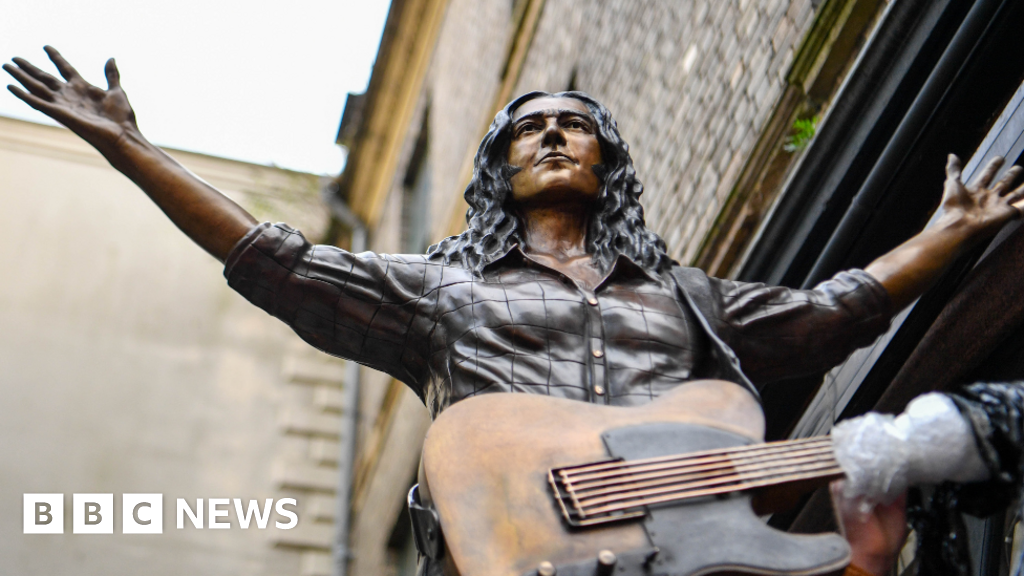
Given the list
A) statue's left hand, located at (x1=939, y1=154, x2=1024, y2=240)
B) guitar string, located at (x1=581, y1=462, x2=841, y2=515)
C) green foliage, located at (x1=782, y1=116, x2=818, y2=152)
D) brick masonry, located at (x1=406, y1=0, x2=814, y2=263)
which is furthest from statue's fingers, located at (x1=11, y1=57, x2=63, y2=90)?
brick masonry, located at (x1=406, y1=0, x2=814, y2=263)

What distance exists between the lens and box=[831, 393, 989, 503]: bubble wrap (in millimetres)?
3402

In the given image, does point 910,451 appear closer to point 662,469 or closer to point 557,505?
point 662,469

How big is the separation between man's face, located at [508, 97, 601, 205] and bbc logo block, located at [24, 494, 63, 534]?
11979 mm

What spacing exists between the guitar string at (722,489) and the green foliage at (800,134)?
344 centimetres

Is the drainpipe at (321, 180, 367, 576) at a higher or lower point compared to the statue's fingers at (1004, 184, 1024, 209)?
lower

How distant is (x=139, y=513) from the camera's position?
642 inches

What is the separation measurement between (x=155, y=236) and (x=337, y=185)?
2638 mm

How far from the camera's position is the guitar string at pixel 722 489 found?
11.0ft

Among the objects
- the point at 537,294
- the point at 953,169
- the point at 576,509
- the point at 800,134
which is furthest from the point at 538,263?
the point at 800,134

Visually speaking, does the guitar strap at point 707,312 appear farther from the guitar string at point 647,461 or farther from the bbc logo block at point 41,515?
the bbc logo block at point 41,515

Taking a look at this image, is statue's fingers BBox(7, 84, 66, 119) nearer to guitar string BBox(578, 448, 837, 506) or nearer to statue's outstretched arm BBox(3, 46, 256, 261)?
statue's outstretched arm BBox(3, 46, 256, 261)

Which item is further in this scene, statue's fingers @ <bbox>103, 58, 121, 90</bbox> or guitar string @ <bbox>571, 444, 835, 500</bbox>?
statue's fingers @ <bbox>103, 58, 121, 90</bbox>

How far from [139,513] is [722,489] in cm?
1389

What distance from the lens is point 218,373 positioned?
1725 cm
